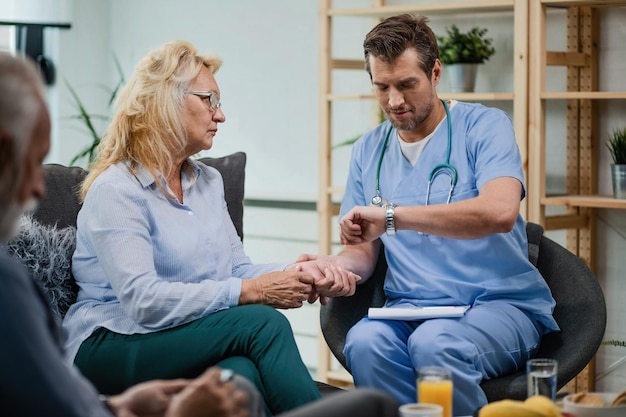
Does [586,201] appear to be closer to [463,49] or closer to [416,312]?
[463,49]

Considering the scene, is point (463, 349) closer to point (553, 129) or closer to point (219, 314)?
point (219, 314)

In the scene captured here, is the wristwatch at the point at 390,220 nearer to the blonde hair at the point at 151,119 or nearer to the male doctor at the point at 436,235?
the male doctor at the point at 436,235

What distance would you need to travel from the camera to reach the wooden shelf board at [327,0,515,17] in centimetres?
352

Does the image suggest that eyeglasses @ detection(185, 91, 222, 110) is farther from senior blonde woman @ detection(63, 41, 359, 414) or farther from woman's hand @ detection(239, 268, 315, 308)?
woman's hand @ detection(239, 268, 315, 308)

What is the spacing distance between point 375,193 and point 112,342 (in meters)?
0.80

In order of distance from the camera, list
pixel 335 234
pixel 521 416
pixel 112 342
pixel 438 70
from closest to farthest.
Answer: pixel 521 416
pixel 112 342
pixel 438 70
pixel 335 234

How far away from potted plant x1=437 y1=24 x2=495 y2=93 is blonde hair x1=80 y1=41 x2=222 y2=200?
1415 millimetres

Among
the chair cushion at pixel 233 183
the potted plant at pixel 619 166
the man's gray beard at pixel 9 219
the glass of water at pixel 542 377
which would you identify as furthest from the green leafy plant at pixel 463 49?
the man's gray beard at pixel 9 219

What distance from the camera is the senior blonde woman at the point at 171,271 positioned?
2275mm

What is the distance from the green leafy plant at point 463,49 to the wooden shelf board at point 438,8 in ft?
0.27

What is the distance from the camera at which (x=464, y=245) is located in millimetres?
2578

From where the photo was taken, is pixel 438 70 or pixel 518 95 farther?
pixel 518 95

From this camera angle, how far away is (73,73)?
5055 mm

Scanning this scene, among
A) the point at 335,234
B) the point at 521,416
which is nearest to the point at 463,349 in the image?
the point at 521,416
